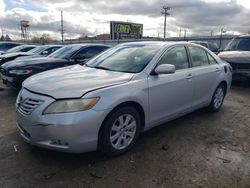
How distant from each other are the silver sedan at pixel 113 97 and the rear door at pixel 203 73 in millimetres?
20

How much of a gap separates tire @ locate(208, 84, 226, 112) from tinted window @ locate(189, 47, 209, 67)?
750mm

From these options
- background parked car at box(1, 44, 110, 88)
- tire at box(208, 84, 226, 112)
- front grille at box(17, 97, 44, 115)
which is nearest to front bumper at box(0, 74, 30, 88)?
background parked car at box(1, 44, 110, 88)

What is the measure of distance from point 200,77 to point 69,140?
278 cm

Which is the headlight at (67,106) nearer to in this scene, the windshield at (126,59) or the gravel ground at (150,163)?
the gravel ground at (150,163)

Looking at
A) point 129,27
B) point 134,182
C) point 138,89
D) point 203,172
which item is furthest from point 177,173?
point 129,27

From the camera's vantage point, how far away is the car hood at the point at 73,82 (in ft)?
9.45

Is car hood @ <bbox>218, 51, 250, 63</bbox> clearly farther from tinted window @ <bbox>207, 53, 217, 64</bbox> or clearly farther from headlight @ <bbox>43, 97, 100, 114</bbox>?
headlight @ <bbox>43, 97, 100, 114</bbox>

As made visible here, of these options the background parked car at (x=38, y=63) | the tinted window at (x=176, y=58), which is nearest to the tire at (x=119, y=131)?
the tinted window at (x=176, y=58)

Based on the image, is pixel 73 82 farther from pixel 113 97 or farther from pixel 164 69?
pixel 164 69

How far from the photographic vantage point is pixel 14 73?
6.16m

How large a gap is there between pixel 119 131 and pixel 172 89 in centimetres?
118

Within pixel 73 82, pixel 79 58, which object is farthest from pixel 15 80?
pixel 73 82

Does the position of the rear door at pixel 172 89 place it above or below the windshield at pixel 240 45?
below

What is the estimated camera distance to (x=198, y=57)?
4664mm
